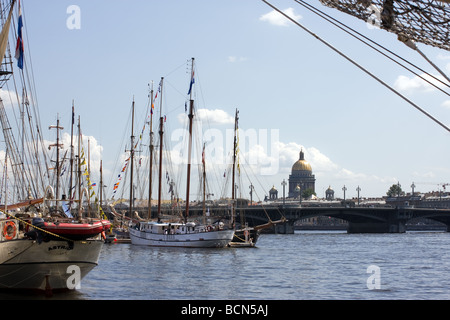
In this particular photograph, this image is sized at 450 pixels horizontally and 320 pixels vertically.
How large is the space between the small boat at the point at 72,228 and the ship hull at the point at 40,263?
0.41 meters

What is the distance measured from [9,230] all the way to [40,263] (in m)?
1.91

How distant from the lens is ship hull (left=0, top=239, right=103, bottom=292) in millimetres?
30047

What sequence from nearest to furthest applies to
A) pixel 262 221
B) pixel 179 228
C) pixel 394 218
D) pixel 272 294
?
pixel 272 294
pixel 179 228
pixel 262 221
pixel 394 218

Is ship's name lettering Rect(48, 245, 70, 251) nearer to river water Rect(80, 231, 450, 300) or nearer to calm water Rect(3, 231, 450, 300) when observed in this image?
calm water Rect(3, 231, 450, 300)

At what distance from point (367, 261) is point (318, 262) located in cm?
465

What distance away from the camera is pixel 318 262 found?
194ft

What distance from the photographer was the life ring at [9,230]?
30.5m

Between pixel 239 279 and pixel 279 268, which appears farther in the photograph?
pixel 279 268

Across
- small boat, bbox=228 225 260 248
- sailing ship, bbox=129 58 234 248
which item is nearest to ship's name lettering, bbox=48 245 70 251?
sailing ship, bbox=129 58 234 248

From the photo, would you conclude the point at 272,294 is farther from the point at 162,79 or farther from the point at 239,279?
the point at 162,79

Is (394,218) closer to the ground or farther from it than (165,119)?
closer to the ground

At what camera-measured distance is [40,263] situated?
30.4 meters
